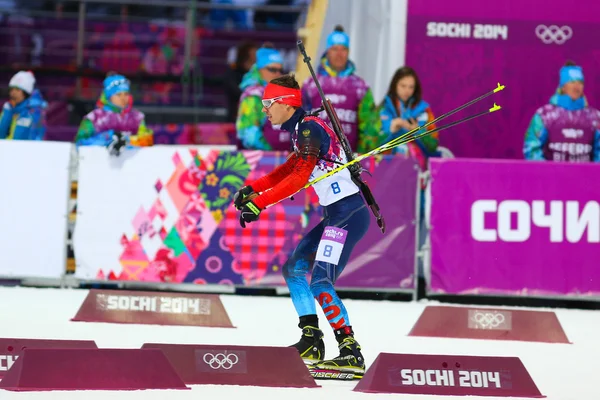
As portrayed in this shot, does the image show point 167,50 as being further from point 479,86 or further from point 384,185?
point 384,185

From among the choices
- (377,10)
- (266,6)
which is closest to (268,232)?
(377,10)

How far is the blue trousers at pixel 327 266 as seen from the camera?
7.84 metres

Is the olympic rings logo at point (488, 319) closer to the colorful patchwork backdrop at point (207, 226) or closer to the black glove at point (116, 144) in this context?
the colorful patchwork backdrop at point (207, 226)

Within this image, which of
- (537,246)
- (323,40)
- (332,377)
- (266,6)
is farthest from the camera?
(266,6)

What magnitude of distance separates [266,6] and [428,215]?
6.49m

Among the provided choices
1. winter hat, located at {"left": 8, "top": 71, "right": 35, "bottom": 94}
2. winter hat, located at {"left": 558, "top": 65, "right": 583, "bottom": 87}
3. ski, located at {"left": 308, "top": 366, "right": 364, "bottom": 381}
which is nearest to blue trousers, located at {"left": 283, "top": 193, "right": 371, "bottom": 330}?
ski, located at {"left": 308, "top": 366, "right": 364, "bottom": 381}

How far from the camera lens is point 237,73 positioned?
54.7 feet

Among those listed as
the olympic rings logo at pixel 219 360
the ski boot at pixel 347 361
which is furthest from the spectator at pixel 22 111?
the olympic rings logo at pixel 219 360

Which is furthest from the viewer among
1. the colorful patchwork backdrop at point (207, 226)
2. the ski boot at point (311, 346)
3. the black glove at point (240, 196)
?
the colorful patchwork backdrop at point (207, 226)

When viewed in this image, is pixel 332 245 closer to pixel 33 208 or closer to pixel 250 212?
pixel 250 212

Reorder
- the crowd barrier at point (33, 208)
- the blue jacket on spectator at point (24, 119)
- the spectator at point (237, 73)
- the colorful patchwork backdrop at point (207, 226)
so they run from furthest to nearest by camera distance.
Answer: the spectator at point (237, 73), the blue jacket on spectator at point (24, 119), the crowd barrier at point (33, 208), the colorful patchwork backdrop at point (207, 226)

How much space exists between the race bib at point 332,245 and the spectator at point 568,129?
5.50m

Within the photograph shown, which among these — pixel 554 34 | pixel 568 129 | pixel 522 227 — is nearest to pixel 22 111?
pixel 522 227

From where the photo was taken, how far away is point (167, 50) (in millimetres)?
18219
